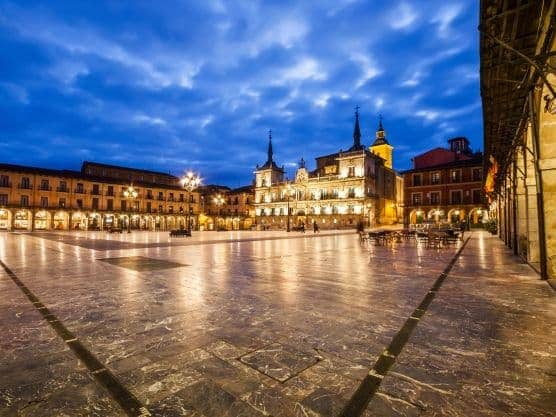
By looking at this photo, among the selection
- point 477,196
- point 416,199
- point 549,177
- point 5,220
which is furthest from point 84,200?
point 477,196

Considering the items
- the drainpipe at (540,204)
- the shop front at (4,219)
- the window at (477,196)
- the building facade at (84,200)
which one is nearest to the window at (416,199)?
the window at (477,196)

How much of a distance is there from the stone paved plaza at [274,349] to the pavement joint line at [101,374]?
A: 0.01m

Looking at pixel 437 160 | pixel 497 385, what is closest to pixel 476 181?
pixel 437 160

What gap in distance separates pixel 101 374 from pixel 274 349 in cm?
147

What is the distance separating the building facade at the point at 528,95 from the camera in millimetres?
4336

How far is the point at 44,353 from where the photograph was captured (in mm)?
2791

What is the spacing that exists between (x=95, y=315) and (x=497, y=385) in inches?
173

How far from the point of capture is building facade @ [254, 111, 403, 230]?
167ft

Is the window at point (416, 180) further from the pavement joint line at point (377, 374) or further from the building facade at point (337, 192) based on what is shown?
the pavement joint line at point (377, 374)

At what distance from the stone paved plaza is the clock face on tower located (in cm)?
5291

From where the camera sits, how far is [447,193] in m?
41.3

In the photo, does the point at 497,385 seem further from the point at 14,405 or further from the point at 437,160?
the point at 437,160

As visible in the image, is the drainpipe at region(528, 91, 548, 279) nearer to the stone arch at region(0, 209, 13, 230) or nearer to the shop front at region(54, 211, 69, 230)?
the shop front at region(54, 211, 69, 230)

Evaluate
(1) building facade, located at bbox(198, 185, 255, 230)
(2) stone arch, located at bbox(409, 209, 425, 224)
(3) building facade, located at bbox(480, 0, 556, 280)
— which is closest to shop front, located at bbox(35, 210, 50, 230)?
(1) building facade, located at bbox(198, 185, 255, 230)
